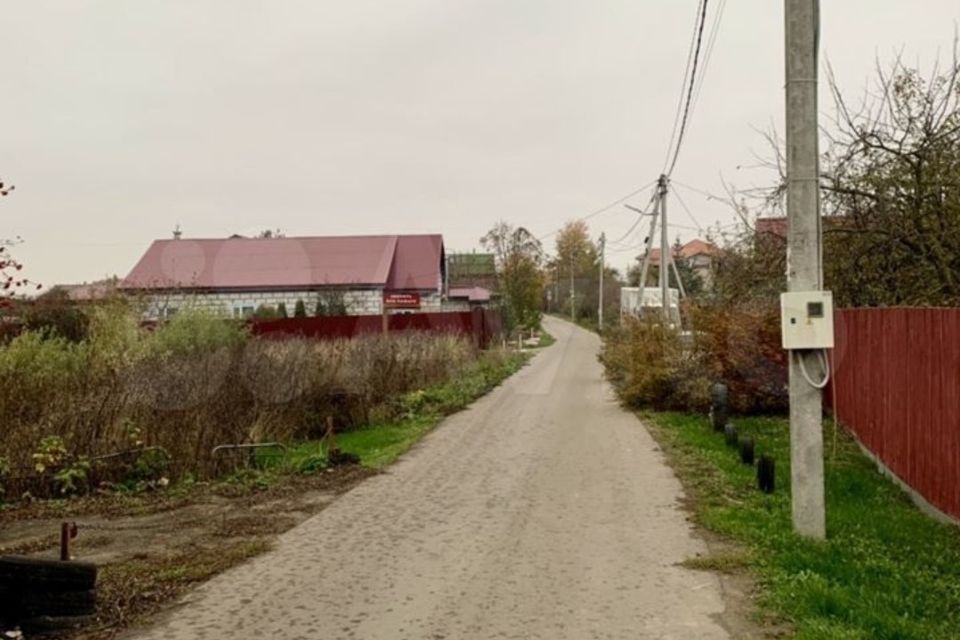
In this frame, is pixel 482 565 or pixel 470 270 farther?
pixel 470 270

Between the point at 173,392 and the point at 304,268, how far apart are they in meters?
35.5

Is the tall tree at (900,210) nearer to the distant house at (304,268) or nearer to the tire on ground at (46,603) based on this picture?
the tire on ground at (46,603)

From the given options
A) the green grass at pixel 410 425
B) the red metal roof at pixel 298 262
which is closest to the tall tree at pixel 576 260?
the red metal roof at pixel 298 262

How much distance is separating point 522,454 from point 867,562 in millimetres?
6123

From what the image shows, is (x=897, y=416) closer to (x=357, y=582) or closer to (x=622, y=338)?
(x=357, y=582)

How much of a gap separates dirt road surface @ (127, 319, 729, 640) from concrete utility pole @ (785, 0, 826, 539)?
1.12 metres

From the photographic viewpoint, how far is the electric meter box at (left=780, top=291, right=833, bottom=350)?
657cm

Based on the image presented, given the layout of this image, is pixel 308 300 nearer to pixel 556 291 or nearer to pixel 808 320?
pixel 808 320

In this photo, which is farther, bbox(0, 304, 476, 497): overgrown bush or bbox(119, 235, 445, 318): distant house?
bbox(119, 235, 445, 318): distant house

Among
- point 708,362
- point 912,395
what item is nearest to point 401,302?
point 708,362

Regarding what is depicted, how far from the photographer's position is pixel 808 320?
6602 millimetres

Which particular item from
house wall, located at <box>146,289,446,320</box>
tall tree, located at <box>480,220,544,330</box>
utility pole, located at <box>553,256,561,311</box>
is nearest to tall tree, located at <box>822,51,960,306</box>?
house wall, located at <box>146,289,446,320</box>

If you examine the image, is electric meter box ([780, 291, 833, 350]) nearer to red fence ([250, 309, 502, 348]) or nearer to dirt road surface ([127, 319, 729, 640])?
dirt road surface ([127, 319, 729, 640])

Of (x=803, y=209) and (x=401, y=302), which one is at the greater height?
(x=803, y=209)
